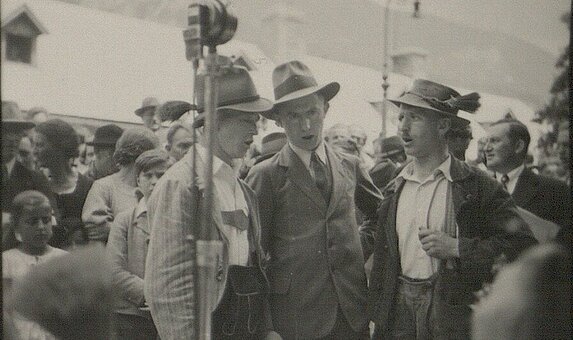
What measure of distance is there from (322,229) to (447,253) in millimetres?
553

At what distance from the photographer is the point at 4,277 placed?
9.11 ft

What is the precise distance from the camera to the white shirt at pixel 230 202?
295 cm

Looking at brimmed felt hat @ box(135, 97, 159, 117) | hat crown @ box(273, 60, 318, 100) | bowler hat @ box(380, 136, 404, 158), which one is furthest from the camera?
bowler hat @ box(380, 136, 404, 158)

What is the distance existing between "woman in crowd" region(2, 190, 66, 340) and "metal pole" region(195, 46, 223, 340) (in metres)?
0.56

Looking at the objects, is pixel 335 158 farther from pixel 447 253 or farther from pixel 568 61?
pixel 568 61

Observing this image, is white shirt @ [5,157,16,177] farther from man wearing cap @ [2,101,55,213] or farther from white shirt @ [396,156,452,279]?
white shirt @ [396,156,452,279]

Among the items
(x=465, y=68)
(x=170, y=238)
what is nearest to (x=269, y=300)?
(x=170, y=238)

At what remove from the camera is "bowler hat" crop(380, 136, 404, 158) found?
4.39 m

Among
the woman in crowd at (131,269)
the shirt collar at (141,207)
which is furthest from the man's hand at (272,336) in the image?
the shirt collar at (141,207)

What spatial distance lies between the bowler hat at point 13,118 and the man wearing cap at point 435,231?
148 centimetres

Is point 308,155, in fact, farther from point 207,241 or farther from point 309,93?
point 207,241

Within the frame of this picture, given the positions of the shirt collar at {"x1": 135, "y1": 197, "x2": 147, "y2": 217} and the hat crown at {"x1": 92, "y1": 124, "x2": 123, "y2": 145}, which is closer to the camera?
the shirt collar at {"x1": 135, "y1": 197, "x2": 147, "y2": 217}

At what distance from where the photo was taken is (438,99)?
127 inches

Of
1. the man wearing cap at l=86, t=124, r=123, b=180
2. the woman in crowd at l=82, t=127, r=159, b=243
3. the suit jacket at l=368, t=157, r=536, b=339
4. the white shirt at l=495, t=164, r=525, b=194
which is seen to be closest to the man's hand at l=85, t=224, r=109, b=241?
the woman in crowd at l=82, t=127, r=159, b=243
